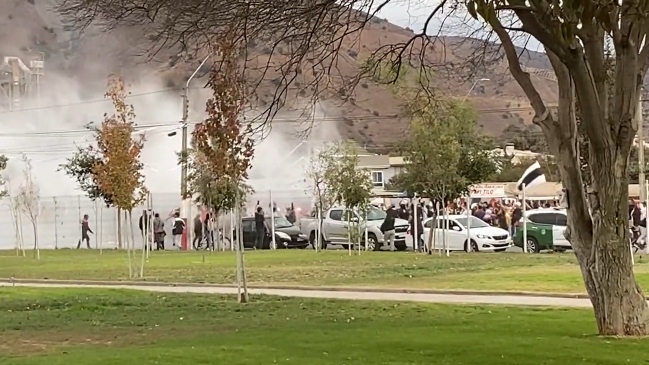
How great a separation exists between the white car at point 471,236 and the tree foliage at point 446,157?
7.58ft

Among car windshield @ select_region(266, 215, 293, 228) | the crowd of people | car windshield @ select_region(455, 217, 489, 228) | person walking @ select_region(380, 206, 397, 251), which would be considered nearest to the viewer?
car windshield @ select_region(455, 217, 489, 228)

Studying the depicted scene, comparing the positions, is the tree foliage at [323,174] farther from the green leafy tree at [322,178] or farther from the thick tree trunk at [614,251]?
the thick tree trunk at [614,251]

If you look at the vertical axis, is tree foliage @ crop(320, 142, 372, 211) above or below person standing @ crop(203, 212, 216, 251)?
above

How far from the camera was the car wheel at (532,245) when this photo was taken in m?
34.2

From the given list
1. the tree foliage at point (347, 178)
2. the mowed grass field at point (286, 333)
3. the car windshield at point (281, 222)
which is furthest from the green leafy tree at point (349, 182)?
the mowed grass field at point (286, 333)

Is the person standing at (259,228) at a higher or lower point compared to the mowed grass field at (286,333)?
higher

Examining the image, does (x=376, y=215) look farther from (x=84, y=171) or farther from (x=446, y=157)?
(x=84, y=171)

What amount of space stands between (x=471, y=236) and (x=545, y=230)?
2.60m

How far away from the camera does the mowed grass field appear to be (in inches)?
412

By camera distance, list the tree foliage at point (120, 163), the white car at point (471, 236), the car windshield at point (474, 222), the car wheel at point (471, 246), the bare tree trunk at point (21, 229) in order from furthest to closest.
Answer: the bare tree trunk at point (21, 229), the car windshield at point (474, 222), the car wheel at point (471, 246), the white car at point (471, 236), the tree foliage at point (120, 163)

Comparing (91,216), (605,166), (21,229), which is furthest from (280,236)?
(605,166)

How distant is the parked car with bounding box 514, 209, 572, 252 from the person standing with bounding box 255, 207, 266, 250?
10.5m

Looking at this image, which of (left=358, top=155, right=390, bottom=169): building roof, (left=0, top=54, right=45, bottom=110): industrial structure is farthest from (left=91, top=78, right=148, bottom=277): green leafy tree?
(left=0, top=54, right=45, bottom=110): industrial structure

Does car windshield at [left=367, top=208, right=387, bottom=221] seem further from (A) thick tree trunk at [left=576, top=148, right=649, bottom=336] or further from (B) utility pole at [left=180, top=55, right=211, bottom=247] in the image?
(A) thick tree trunk at [left=576, top=148, right=649, bottom=336]
